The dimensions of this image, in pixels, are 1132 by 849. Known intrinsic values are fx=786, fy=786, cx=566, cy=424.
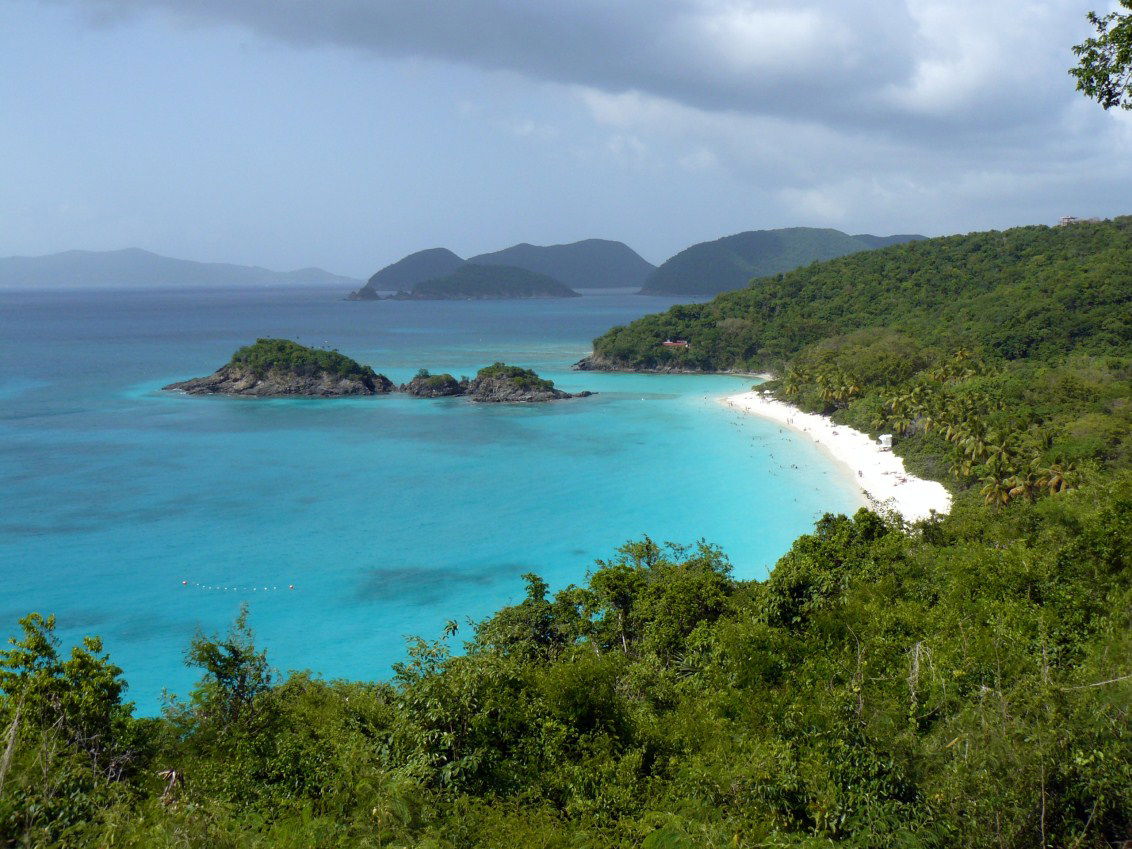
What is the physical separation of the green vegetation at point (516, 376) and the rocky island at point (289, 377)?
371 inches

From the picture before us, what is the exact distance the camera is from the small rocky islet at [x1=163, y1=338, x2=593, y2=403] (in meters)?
66.6

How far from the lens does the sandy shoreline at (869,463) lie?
1344 inches

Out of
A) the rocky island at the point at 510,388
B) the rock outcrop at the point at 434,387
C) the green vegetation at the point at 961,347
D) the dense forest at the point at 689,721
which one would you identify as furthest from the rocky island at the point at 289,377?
the dense forest at the point at 689,721

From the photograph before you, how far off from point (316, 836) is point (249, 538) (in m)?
27.8

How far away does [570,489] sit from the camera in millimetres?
39094

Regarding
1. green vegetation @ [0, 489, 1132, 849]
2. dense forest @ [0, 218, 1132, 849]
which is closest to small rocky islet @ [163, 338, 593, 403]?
dense forest @ [0, 218, 1132, 849]

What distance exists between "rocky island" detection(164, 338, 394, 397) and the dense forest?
4780 cm

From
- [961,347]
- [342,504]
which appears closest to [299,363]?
[342,504]

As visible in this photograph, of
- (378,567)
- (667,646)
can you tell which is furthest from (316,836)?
(378,567)

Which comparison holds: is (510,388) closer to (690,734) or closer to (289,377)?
(289,377)

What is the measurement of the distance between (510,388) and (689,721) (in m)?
55.1

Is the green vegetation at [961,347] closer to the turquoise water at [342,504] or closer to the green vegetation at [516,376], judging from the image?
the turquoise water at [342,504]

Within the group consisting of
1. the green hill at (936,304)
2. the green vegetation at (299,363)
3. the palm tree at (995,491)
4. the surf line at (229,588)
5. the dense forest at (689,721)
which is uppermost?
the green hill at (936,304)

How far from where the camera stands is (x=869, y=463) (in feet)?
138
